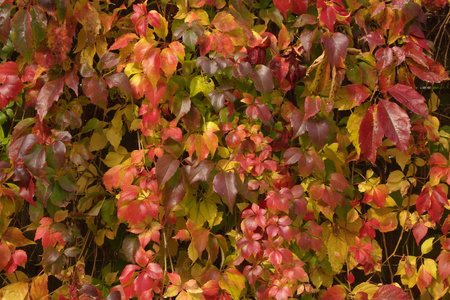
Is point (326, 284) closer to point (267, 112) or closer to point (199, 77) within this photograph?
point (267, 112)

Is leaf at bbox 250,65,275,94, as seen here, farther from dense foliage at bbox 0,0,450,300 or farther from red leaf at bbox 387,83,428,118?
red leaf at bbox 387,83,428,118

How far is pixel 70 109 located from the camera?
4.79ft

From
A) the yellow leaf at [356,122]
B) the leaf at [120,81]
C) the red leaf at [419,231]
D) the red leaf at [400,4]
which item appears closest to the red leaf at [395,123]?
the yellow leaf at [356,122]

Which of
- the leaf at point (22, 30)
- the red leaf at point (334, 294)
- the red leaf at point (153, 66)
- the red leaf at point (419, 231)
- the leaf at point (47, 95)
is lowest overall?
the red leaf at point (334, 294)

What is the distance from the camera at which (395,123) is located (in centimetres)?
126

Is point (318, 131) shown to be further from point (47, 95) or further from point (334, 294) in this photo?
point (47, 95)

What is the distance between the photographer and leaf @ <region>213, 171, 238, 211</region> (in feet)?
4.28

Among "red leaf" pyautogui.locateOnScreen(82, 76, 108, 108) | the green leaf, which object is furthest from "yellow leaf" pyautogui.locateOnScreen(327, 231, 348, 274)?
"red leaf" pyautogui.locateOnScreen(82, 76, 108, 108)

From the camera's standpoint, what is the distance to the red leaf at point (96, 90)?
4.35ft

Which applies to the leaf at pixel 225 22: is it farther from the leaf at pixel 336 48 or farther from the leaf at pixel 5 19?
the leaf at pixel 5 19

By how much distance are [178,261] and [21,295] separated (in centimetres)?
50

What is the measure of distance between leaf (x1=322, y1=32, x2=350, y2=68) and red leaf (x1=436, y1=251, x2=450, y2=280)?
72 cm

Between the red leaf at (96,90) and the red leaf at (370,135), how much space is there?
741 mm

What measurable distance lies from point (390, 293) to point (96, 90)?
1059 millimetres
